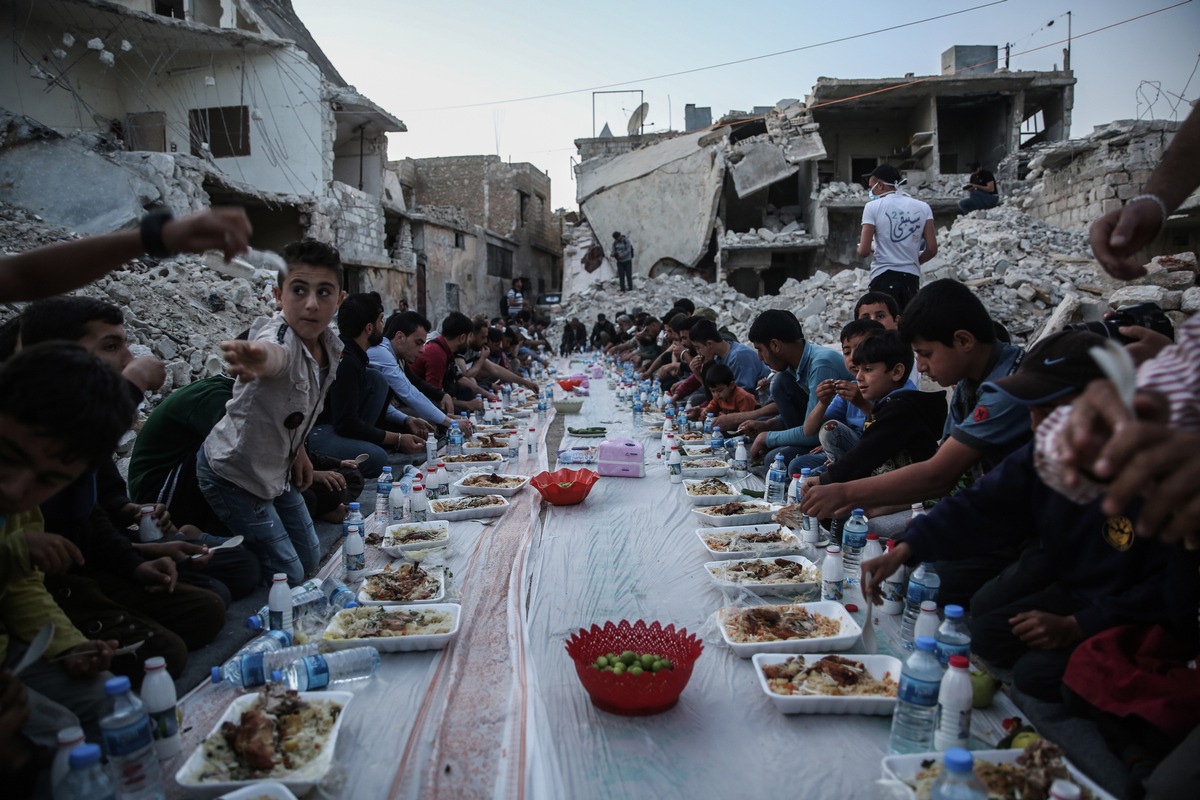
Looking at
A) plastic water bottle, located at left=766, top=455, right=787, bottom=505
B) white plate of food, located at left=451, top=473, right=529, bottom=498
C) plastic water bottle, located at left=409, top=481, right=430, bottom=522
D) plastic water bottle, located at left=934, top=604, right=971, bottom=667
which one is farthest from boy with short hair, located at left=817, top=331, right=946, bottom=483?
plastic water bottle, located at left=409, top=481, right=430, bottom=522

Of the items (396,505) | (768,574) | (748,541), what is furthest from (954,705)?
(396,505)

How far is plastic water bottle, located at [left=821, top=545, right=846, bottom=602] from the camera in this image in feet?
9.55

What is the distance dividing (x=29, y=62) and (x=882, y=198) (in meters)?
15.9

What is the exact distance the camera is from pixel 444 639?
2602 millimetres

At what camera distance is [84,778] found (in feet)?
5.34

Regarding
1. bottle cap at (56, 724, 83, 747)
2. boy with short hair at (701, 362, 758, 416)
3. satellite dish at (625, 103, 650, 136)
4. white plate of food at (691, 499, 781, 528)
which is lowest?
white plate of food at (691, 499, 781, 528)

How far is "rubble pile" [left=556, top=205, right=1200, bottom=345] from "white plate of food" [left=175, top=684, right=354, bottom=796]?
859cm

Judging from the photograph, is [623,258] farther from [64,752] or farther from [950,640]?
[64,752]

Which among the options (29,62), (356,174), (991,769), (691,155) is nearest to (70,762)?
(991,769)

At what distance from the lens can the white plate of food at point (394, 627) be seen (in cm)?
257

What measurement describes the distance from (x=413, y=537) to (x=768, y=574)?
1824 millimetres

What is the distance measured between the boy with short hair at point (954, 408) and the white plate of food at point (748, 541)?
445mm

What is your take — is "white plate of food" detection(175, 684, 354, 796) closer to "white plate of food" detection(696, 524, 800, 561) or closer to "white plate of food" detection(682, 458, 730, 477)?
"white plate of food" detection(696, 524, 800, 561)

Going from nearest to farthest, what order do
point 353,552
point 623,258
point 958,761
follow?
point 958,761
point 353,552
point 623,258
